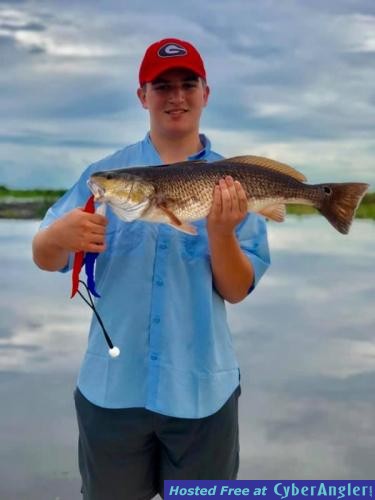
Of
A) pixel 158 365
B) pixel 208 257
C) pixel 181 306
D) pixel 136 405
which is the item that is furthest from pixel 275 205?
pixel 136 405

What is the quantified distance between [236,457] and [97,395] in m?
0.63

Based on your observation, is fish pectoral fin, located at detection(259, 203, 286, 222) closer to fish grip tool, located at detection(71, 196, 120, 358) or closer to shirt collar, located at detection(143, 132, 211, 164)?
shirt collar, located at detection(143, 132, 211, 164)

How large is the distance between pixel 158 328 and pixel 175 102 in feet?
2.75

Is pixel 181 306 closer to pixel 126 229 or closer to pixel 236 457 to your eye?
pixel 126 229

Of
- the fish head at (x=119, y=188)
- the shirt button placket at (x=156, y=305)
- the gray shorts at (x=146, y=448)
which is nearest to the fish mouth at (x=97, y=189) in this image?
the fish head at (x=119, y=188)

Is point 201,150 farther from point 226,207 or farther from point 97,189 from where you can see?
point 97,189

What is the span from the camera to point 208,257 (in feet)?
8.55

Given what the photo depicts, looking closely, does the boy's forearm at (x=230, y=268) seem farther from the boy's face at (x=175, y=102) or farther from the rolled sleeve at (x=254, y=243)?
the boy's face at (x=175, y=102)

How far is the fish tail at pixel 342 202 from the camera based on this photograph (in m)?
2.82

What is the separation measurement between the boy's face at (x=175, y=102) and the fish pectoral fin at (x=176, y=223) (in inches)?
14.4

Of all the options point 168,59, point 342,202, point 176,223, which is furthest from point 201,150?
point 342,202

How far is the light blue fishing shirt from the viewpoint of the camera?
2.53 metres

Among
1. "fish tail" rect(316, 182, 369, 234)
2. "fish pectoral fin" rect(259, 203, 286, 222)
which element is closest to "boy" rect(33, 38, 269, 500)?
"fish pectoral fin" rect(259, 203, 286, 222)

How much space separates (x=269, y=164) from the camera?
2.67m
